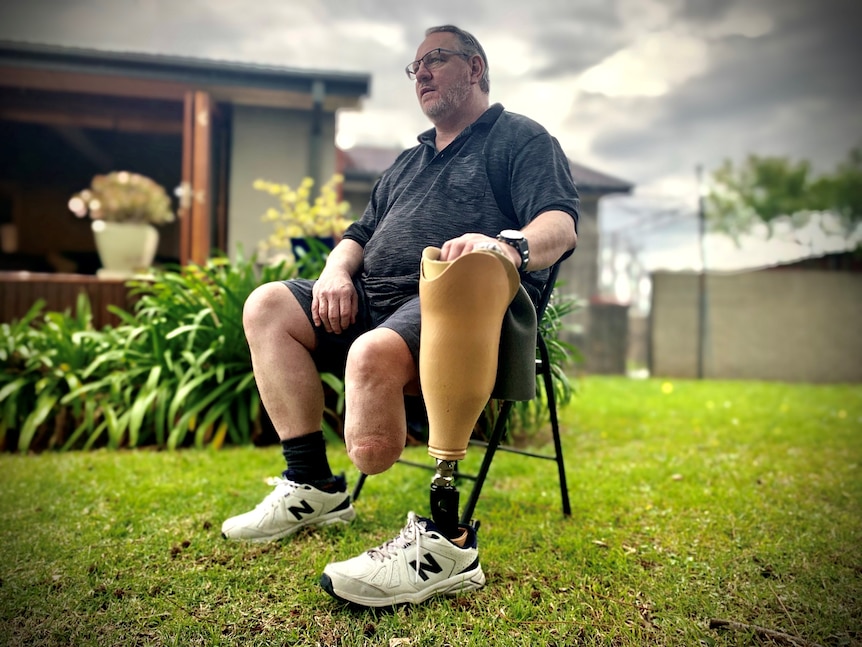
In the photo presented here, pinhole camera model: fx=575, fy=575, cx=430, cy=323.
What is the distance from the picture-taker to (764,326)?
24.8 feet

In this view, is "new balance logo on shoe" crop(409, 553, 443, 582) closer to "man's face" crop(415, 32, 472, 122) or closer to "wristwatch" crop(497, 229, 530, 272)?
"wristwatch" crop(497, 229, 530, 272)

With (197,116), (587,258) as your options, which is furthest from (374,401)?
(587,258)

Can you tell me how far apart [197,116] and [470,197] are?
15.8 feet

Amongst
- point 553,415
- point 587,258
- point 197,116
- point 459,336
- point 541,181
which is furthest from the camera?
point 587,258

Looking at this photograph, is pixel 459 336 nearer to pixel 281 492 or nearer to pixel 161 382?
pixel 281 492

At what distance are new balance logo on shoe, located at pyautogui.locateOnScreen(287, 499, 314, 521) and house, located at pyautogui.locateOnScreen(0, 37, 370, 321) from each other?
3696 mm

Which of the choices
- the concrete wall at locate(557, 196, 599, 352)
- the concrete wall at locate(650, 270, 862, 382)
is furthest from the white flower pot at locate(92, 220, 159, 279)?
the concrete wall at locate(650, 270, 862, 382)

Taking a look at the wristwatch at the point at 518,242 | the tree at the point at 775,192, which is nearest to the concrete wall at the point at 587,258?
the wristwatch at the point at 518,242

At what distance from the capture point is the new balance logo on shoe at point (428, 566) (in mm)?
1174

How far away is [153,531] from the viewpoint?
1.56 metres

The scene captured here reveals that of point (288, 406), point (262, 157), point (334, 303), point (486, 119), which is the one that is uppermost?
point (262, 157)

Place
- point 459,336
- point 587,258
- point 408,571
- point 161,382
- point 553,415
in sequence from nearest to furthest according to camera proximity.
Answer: point 459,336 → point 408,571 → point 553,415 → point 161,382 → point 587,258

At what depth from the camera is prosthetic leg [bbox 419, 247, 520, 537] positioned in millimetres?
1049

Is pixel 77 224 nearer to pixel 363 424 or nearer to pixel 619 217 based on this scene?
pixel 619 217
